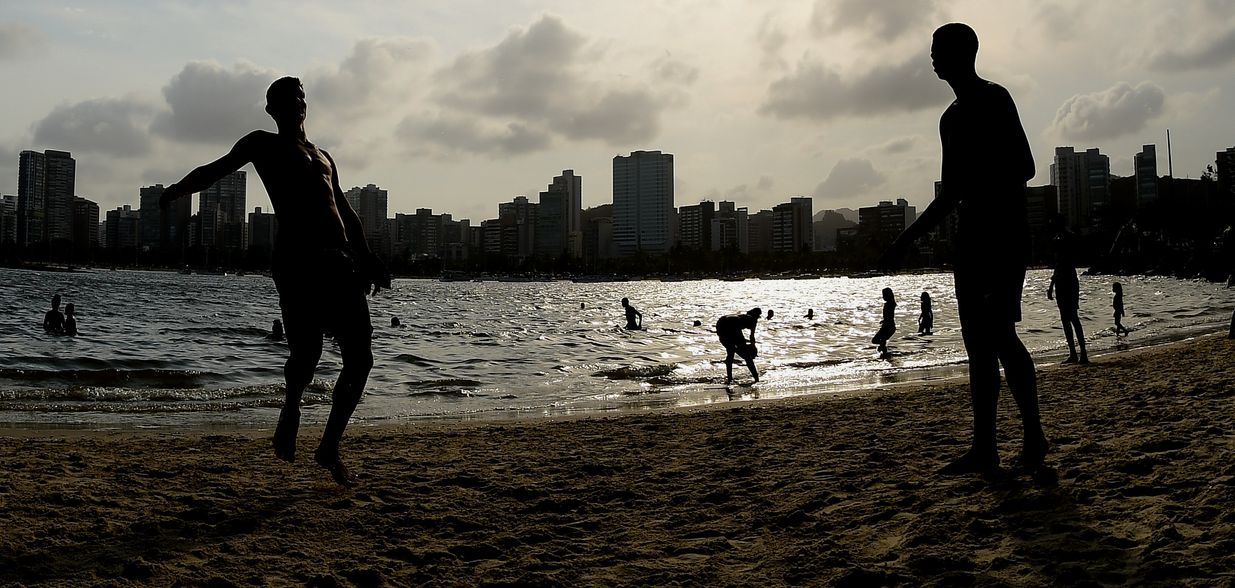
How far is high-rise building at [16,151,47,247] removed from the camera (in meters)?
167

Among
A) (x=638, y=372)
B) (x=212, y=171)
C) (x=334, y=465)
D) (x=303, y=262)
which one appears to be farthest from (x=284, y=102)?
(x=638, y=372)

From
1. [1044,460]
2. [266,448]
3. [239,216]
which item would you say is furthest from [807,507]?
[239,216]

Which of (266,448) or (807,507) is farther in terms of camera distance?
(266,448)

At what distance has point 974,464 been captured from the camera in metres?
4.30

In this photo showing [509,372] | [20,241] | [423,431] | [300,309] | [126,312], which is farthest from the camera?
[20,241]

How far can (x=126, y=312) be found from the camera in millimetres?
38281

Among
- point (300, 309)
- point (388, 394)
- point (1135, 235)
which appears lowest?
point (388, 394)

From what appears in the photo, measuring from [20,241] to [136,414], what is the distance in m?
200

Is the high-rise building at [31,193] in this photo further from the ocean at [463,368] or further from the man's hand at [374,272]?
the man's hand at [374,272]

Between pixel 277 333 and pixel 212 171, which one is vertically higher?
pixel 212 171

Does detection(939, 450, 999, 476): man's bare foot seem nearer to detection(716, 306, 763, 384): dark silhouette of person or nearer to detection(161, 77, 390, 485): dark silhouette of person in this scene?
detection(161, 77, 390, 485): dark silhouette of person

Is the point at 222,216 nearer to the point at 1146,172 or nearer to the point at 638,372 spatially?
the point at 638,372

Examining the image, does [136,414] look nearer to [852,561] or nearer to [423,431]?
[423,431]

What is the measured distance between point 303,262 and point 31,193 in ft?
689
